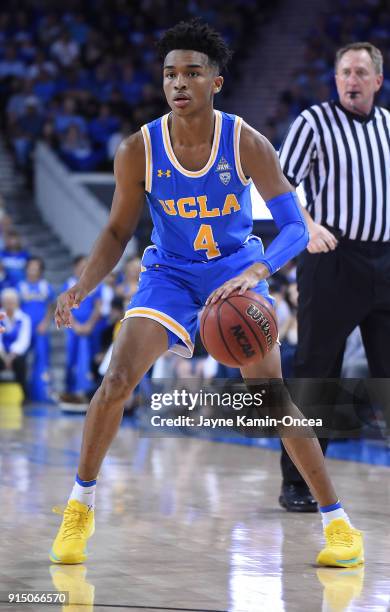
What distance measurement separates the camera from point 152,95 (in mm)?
16062

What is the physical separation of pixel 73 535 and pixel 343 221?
6.28 feet

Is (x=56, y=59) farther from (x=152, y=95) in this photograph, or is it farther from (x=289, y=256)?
(x=289, y=256)

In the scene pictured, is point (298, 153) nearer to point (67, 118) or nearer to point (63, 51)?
point (67, 118)

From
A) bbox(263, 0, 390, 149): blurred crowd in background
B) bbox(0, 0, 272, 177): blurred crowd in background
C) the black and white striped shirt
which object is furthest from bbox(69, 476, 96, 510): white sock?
bbox(0, 0, 272, 177): blurred crowd in background

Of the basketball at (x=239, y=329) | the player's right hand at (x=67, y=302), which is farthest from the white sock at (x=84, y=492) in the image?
the basketball at (x=239, y=329)

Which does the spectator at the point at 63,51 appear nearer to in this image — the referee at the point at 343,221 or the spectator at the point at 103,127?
the spectator at the point at 103,127

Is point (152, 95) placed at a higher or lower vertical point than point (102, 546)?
higher

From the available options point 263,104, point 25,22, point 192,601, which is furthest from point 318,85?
→ point 192,601

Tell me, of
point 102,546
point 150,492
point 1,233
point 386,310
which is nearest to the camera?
point 102,546

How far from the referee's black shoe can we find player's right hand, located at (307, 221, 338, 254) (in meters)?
1.10

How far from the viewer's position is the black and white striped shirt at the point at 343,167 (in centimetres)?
487

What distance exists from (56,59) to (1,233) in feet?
16.5

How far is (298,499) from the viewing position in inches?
195

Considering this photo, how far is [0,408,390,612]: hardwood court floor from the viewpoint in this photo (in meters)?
3.36
